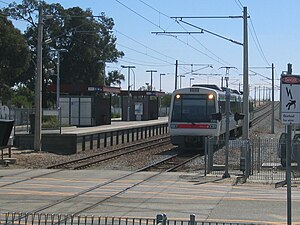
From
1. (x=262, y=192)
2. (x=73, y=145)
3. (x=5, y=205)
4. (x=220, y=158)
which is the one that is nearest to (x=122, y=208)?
(x=5, y=205)

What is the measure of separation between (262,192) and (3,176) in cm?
825

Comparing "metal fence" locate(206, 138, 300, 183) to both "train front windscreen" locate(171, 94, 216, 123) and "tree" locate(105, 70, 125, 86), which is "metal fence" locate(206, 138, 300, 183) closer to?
"train front windscreen" locate(171, 94, 216, 123)

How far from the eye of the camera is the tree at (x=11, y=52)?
182 ft

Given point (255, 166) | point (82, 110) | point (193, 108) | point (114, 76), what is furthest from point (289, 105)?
point (114, 76)

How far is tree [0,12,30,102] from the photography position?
55594 millimetres

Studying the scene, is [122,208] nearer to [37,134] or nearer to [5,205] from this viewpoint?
[5,205]

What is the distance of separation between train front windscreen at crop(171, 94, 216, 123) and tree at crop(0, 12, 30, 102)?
26.7 m

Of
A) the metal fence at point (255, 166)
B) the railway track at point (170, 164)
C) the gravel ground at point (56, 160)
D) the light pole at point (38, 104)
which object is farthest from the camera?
the light pole at point (38, 104)

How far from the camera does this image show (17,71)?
57.7 m

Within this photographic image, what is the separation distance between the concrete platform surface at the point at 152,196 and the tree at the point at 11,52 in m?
36.0

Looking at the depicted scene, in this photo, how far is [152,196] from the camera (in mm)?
15570

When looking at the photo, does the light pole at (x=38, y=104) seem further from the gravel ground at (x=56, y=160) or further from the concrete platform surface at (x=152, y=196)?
the concrete platform surface at (x=152, y=196)

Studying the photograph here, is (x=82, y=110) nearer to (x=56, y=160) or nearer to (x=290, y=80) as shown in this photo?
(x=56, y=160)

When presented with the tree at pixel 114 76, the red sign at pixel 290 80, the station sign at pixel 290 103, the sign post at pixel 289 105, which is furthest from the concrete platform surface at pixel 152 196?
the tree at pixel 114 76
